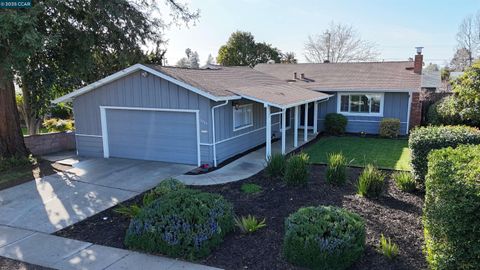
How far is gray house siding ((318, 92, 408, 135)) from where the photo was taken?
1755cm

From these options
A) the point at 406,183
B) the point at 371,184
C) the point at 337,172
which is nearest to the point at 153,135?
the point at 337,172

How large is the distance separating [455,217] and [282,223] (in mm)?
3352

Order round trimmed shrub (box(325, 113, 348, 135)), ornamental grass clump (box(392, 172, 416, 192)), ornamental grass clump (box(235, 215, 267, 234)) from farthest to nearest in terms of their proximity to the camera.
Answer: round trimmed shrub (box(325, 113, 348, 135)) < ornamental grass clump (box(392, 172, 416, 192)) < ornamental grass clump (box(235, 215, 267, 234))

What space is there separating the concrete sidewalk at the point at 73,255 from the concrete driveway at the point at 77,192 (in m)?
0.55

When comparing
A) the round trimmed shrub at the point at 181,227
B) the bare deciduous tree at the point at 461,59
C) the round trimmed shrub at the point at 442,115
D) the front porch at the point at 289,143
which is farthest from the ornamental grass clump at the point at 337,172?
the bare deciduous tree at the point at 461,59

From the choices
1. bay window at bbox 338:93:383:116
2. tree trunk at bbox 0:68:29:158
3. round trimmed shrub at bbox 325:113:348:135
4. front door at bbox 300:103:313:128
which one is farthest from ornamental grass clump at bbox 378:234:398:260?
front door at bbox 300:103:313:128

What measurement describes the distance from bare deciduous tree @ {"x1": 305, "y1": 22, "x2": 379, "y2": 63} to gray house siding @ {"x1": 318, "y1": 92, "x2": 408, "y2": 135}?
97.8ft

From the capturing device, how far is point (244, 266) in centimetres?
536

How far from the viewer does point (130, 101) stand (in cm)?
1257

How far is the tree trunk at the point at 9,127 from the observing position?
12.1 metres

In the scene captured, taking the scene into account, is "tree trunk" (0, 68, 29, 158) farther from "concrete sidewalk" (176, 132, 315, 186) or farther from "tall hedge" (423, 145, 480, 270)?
"tall hedge" (423, 145, 480, 270)

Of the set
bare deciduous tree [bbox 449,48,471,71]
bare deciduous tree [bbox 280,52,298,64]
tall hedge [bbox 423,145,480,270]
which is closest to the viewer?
tall hedge [bbox 423,145,480,270]

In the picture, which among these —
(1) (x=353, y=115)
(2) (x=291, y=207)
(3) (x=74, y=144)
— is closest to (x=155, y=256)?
(2) (x=291, y=207)

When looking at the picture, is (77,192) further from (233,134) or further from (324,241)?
(324,241)
